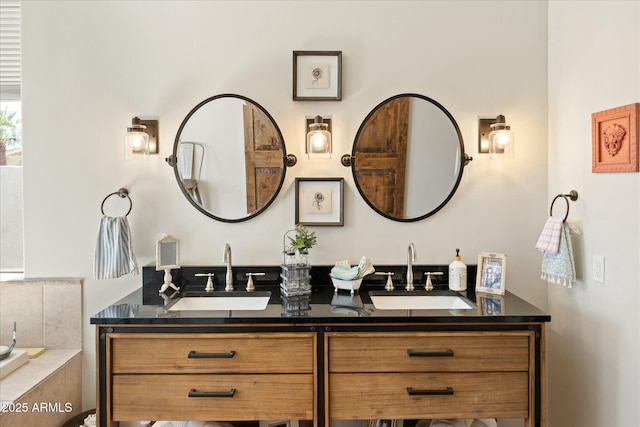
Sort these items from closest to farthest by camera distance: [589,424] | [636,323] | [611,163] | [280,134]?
1. [636,323]
2. [611,163]
3. [589,424]
4. [280,134]

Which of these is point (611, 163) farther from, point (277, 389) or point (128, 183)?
point (128, 183)

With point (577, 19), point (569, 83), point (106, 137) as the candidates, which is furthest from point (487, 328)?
point (106, 137)

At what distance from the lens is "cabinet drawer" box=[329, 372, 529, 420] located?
5.36 feet

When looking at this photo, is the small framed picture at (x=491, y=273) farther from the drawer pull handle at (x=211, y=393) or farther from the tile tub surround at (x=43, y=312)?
the tile tub surround at (x=43, y=312)

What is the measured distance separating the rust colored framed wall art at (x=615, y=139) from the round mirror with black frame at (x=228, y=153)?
1.38m

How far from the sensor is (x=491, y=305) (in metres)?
1.79

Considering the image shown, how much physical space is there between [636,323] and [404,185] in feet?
3.69

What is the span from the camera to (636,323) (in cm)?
161

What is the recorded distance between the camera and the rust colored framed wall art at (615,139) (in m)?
1.60

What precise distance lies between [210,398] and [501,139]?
180 cm

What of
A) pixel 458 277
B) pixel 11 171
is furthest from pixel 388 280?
pixel 11 171

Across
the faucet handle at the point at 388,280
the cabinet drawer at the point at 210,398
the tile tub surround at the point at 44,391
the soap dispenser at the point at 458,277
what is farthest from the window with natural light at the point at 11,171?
the soap dispenser at the point at 458,277

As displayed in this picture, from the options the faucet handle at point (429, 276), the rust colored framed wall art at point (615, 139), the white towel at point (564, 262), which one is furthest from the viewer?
the faucet handle at point (429, 276)

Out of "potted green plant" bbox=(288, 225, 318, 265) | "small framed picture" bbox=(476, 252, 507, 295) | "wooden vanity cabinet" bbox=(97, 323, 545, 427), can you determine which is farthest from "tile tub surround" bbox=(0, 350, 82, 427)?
"small framed picture" bbox=(476, 252, 507, 295)
